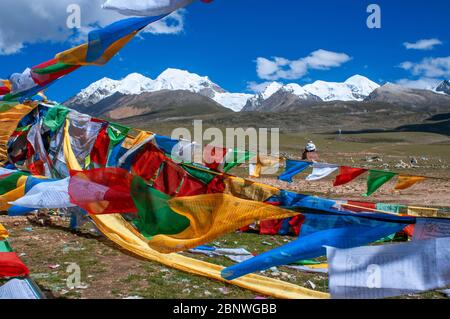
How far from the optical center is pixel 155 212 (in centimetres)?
557

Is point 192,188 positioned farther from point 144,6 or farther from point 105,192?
point 144,6

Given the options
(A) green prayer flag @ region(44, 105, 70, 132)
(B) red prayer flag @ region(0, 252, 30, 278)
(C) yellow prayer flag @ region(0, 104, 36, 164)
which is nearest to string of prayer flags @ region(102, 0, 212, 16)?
(B) red prayer flag @ region(0, 252, 30, 278)

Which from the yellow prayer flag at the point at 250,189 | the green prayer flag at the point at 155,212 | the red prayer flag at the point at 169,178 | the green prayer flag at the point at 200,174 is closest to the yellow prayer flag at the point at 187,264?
the red prayer flag at the point at 169,178

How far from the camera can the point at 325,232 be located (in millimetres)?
4129

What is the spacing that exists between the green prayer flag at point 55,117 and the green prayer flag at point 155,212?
20.9ft

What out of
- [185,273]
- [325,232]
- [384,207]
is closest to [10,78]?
[185,273]

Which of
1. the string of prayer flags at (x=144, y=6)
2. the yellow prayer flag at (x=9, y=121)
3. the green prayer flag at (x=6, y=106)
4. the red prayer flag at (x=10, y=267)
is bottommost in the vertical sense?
the red prayer flag at (x=10, y=267)

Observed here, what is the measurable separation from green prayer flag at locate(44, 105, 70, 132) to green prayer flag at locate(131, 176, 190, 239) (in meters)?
6.36

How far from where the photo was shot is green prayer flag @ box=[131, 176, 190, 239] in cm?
534

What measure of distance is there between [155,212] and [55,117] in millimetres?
7045

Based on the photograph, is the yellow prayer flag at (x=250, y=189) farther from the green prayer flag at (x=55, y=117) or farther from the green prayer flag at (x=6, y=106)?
the green prayer flag at (x=6, y=106)

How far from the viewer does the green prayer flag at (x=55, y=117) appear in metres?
11.3

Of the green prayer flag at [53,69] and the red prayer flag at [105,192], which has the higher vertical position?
the green prayer flag at [53,69]
